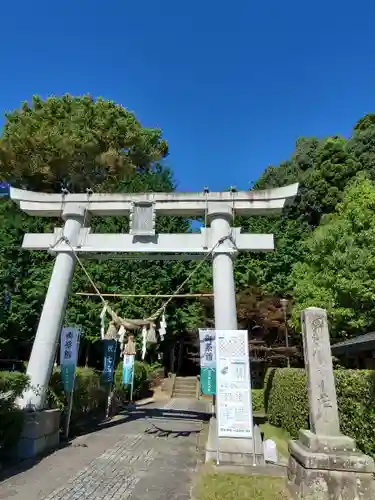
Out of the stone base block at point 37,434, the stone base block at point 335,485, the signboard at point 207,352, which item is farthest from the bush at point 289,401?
the stone base block at point 37,434

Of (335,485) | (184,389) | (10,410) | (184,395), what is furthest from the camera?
(184,389)

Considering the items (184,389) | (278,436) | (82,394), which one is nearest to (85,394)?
(82,394)

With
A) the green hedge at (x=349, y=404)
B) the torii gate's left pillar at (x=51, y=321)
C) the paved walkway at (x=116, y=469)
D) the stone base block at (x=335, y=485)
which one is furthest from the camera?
the torii gate's left pillar at (x=51, y=321)

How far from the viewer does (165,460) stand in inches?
293

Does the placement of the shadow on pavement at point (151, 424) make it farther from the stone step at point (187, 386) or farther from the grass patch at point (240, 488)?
the stone step at point (187, 386)

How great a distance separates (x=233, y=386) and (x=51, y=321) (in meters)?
4.89

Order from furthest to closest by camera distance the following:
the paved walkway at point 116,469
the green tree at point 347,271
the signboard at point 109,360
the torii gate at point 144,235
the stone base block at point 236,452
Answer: the signboard at point 109,360 → the green tree at point 347,271 → the torii gate at point 144,235 → the stone base block at point 236,452 → the paved walkway at point 116,469

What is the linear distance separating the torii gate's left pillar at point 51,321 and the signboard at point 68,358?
81 centimetres

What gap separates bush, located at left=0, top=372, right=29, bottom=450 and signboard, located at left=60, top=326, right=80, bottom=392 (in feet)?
6.16

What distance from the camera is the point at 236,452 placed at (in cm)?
666

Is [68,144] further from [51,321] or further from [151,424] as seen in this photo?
[151,424]

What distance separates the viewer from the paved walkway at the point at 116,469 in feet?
17.4

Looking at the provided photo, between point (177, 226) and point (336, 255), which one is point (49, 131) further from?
point (336, 255)

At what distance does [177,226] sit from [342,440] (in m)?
18.8
